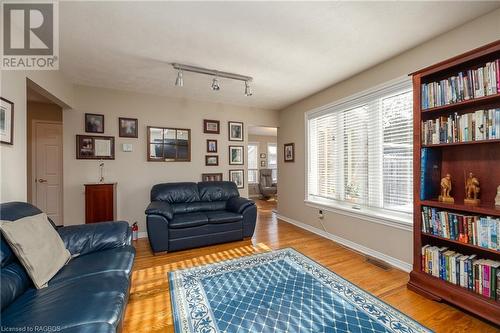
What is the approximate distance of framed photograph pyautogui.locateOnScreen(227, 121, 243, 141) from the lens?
464 centimetres

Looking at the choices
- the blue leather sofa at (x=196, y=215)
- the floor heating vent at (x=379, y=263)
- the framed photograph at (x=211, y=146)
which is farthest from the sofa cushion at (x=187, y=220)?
the floor heating vent at (x=379, y=263)

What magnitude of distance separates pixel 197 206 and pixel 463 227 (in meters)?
3.31

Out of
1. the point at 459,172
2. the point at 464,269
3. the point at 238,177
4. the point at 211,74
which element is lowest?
the point at 464,269

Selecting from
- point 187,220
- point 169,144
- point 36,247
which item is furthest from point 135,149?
point 36,247

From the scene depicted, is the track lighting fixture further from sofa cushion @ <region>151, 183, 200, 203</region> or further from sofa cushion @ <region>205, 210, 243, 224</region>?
sofa cushion @ <region>205, 210, 243, 224</region>

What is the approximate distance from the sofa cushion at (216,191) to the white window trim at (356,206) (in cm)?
148

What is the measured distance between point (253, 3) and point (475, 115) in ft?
6.77

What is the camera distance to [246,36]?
7.29 ft

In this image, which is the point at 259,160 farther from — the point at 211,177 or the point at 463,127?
the point at 463,127

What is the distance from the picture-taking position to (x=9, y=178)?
6.24 feet

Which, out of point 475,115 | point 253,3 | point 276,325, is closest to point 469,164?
point 475,115

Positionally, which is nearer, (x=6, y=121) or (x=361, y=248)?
(x=6, y=121)

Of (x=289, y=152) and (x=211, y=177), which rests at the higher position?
(x=289, y=152)

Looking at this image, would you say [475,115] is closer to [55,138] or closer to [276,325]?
[276,325]
